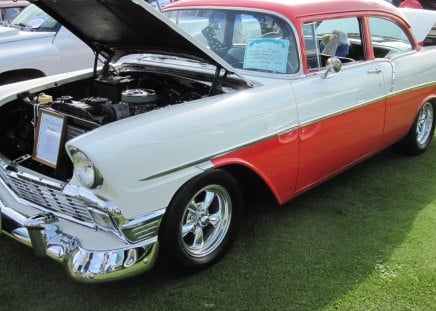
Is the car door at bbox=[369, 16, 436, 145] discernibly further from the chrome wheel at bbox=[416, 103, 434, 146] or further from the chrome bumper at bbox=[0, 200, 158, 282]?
the chrome bumper at bbox=[0, 200, 158, 282]

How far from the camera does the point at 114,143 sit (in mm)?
2273

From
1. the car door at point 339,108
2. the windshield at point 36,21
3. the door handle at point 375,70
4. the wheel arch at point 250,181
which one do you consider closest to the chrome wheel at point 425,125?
the car door at point 339,108

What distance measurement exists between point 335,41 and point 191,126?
5.89 ft

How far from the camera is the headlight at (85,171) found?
2.24 meters

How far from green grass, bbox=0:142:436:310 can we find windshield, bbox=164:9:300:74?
106 cm

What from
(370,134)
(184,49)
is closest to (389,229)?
(370,134)

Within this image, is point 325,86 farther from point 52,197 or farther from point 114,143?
point 52,197

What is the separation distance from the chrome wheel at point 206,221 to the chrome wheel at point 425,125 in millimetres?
2653

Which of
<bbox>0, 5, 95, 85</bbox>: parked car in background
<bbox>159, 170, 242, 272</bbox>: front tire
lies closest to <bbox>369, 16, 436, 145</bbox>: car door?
<bbox>159, 170, 242, 272</bbox>: front tire

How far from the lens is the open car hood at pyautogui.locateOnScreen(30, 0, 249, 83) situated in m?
2.70

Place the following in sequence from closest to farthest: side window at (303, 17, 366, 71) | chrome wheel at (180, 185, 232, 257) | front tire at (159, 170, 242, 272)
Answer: front tire at (159, 170, 242, 272), chrome wheel at (180, 185, 232, 257), side window at (303, 17, 366, 71)

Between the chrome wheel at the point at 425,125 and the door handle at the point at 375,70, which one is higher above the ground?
the door handle at the point at 375,70

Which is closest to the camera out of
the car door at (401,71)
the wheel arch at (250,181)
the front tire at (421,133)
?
the wheel arch at (250,181)

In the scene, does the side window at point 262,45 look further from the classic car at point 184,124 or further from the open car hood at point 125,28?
the open car hood at point 125,28
